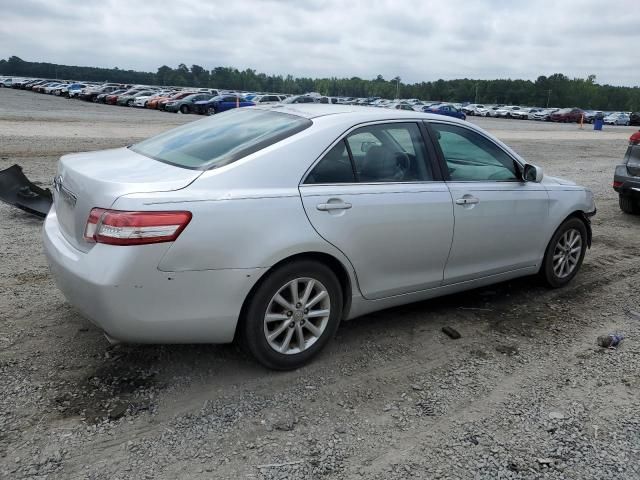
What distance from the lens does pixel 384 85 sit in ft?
491

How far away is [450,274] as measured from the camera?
433 centimetres

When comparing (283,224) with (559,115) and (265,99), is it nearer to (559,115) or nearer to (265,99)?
(265,99)

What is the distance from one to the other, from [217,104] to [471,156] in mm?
34853

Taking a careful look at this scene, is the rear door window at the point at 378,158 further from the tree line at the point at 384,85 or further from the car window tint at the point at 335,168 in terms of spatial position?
the tree line at the point at 384,85

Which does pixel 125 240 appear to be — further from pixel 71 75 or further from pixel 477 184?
pixel 71 75

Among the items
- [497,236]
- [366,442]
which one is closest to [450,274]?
[497,236]

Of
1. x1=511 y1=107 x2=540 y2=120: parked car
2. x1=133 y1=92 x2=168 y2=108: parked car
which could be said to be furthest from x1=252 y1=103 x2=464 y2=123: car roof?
x1=511 y1=107 x2=540 y2=120: parked car

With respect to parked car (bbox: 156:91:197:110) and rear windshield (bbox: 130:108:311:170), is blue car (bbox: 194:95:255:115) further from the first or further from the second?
rear windshield (bbox: 130:108:311:170)

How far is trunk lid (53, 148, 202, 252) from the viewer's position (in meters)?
3.12

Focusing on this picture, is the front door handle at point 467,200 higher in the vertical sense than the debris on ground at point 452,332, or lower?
higher

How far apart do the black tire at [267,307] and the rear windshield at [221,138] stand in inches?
29.7

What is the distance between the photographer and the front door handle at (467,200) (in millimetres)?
4223

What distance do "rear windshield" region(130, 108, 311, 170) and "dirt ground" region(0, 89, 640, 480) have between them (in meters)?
1.30

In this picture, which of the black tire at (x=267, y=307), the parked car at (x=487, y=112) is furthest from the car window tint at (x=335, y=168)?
the parked car at (x=487, y=112)
